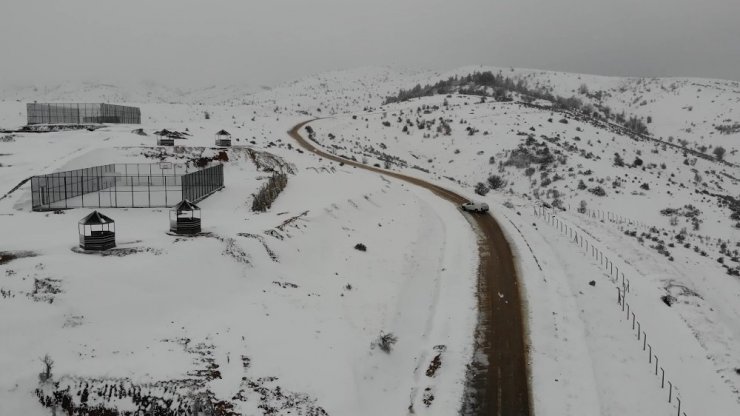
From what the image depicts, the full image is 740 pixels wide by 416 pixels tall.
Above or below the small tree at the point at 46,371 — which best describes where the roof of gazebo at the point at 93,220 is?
above

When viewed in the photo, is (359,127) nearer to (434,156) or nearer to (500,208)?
(434,156)

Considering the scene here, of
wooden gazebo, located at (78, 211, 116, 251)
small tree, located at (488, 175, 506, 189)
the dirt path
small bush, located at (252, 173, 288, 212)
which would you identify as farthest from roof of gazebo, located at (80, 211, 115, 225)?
small tree, located at (488, 175, 506, 189)

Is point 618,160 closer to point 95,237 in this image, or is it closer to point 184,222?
point 184,222

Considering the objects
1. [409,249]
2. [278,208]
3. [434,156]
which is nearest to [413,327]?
[409,249]

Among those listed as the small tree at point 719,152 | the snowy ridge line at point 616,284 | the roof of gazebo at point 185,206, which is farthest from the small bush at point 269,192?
the small tree at point 719,152

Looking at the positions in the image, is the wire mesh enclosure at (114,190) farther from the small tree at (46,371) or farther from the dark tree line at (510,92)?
the dark tree line at (510,92)

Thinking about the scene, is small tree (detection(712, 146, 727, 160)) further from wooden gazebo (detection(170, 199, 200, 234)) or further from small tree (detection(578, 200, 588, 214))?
wooden gazebo (detection(170, 199, 200, 234))
